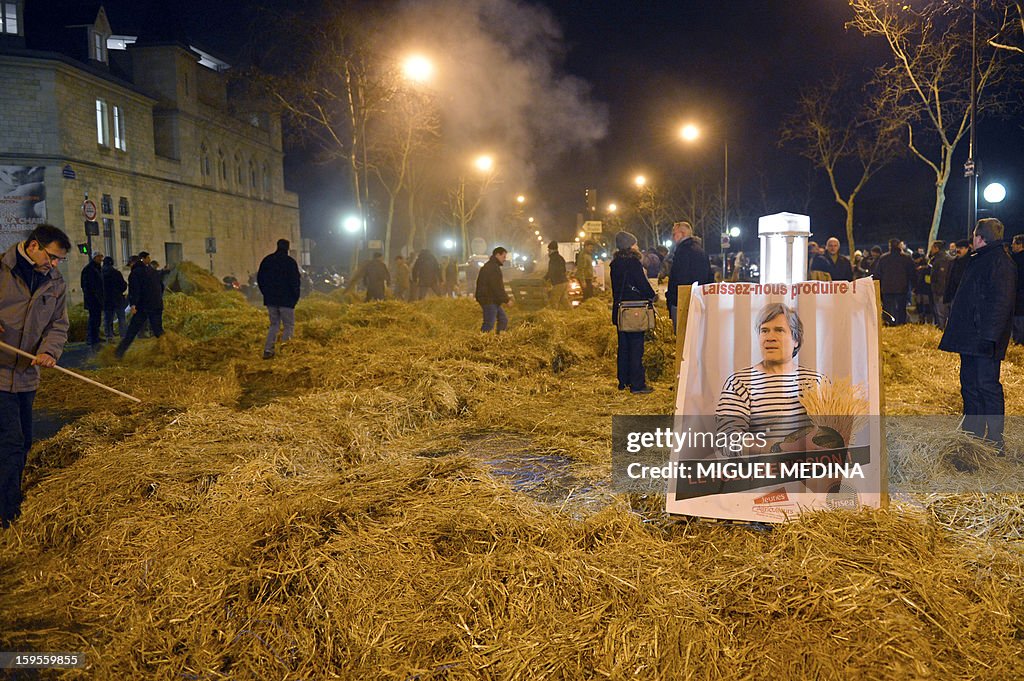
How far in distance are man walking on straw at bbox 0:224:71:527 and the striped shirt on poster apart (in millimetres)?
4257

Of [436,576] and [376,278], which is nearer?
[436,576]

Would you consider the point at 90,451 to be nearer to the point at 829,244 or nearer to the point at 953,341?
the point at 953,341

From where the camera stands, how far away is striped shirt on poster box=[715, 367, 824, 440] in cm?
418

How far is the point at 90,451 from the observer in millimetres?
5637

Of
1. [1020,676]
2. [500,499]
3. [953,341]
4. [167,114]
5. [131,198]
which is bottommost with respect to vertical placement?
[1020,676]

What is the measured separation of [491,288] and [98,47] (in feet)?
114

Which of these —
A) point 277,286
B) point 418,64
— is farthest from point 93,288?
point 418,64

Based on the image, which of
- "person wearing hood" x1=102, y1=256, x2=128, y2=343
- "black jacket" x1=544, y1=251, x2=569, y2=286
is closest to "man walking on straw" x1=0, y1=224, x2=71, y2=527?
"person wearing hood" x1=102, y1=256, x2=128, y2=343

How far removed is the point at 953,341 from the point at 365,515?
16.0 ft

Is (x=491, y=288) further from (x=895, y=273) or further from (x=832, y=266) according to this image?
(x=895, y=273)

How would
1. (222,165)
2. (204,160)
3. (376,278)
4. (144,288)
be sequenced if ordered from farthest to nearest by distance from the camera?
1. (222,165)
2. (204,160)
3. (376,278)
4. (144,288)

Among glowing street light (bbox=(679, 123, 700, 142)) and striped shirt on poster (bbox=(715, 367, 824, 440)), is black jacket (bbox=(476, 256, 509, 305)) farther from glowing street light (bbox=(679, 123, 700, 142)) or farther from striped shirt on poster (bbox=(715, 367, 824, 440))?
glowing street light (bbox=(679, 123, 700, 142))

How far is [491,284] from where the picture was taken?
42.7 feet

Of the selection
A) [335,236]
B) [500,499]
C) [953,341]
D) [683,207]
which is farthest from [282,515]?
[335,236]
